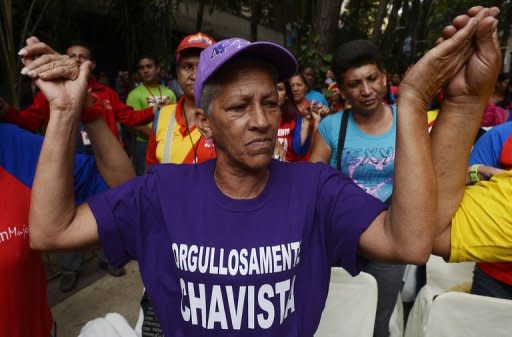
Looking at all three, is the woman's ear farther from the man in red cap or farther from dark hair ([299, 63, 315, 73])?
dark hair ([299, 63, 315, 73])

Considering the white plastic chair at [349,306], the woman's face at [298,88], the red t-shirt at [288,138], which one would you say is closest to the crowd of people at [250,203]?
the white plastic chair at [349,306]

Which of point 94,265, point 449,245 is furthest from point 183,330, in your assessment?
point 94,265

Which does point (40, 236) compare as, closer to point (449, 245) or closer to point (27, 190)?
point (27, 190)

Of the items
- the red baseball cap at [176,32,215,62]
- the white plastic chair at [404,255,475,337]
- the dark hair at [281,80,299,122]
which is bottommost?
the white plastic chair at [404,255,475,337]

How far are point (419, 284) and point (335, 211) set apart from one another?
2155 mm

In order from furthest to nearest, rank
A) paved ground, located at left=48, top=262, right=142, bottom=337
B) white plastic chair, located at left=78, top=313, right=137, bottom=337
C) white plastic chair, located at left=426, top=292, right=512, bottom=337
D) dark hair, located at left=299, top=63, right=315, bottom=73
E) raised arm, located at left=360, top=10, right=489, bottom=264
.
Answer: dark hair, located at left=299, top=63, right=315, bottom=73, paved ground, located at left=48, top=262, right=142, bottom=337, white plastic chair, located at left=78, top=313, right=137, bottom=337, white plastic chair, located at left=426, top=292, right=512, bottom=337, raised arm, located at left=360, top=10, right=489, bottom=264

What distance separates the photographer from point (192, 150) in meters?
2.36

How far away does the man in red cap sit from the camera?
2.35 m

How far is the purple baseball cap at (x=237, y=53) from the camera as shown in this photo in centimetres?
114

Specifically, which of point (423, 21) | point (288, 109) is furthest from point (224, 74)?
point (423, 21)

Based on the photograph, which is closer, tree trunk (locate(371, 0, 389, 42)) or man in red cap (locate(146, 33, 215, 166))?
man in red cap (locate(146, 33, 215, 166))

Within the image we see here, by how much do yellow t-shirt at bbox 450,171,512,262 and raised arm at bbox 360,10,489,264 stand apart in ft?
0.66

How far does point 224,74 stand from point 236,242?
17.9 inches

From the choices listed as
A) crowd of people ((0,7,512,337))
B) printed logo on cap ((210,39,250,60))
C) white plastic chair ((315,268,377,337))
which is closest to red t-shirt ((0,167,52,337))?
crowd of people ((0,7,512,337))
